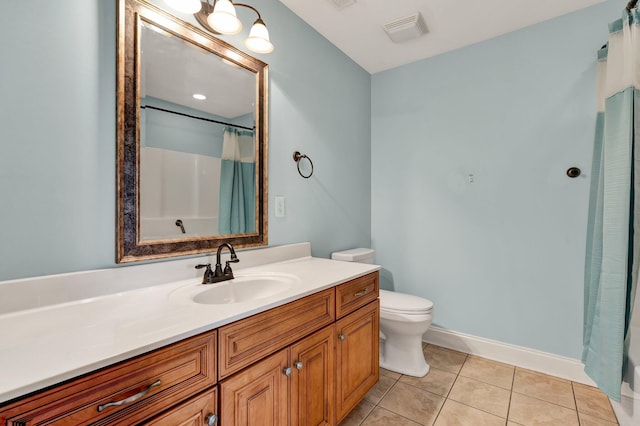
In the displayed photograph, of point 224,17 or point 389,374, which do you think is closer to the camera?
point 224,17

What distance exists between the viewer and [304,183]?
2.06 meters

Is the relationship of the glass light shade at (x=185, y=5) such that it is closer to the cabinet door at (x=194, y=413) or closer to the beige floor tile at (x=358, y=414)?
the cabinet door at (x=194, y=413)

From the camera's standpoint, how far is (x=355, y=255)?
2.30 meters

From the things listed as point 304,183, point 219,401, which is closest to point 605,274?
point 304,183

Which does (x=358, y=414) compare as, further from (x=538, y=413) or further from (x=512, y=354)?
(x=512, y=354)

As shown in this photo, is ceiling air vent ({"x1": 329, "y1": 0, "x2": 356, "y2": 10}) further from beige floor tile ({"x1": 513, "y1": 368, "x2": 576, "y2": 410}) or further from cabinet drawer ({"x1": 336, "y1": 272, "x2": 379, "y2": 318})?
beige floor tile ({"x1": 513, "y1": 368, "x2": 576, "y2": 410})

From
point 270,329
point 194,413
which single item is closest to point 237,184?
point 270,329

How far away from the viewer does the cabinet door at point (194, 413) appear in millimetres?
761

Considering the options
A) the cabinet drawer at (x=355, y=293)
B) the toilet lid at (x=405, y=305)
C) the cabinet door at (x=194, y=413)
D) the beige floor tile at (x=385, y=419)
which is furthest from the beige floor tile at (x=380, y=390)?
the cabinet door at (x=194, y=413)

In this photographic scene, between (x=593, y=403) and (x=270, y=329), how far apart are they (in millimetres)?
2044

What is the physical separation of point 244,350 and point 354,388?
83 cm

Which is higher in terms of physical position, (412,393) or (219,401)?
(219,401)

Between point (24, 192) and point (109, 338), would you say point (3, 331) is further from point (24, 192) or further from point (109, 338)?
point (24, 192)

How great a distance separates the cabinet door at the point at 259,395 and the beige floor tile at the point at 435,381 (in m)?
1.17
